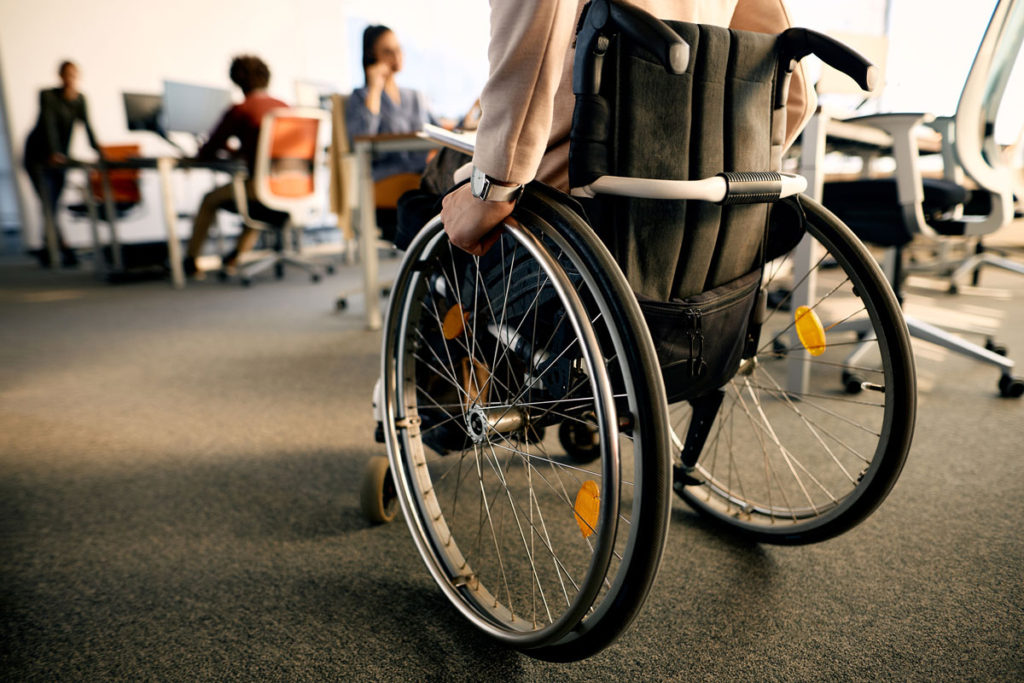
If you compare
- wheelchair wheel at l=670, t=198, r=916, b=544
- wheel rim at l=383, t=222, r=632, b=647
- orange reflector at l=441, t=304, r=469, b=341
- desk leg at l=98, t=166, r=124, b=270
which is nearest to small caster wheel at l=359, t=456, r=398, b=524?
wheel rim at l=383, t=222, r=632, b=647

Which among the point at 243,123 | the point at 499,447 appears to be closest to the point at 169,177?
the point at 243,123

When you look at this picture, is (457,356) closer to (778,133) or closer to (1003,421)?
(778,133)

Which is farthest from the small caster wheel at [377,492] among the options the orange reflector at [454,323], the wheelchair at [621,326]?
the orange reflector at [454,323]

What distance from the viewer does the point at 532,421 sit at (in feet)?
2.67

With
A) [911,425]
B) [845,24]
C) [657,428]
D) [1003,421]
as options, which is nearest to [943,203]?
[1003,421]

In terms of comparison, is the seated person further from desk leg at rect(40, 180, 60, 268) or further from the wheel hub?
the wheel hub

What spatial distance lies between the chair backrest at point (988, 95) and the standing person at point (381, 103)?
5.97 ft

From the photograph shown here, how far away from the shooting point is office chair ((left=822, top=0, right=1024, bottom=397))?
1458mm

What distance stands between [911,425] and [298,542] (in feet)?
3.14

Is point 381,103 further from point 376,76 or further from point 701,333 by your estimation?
point 701,333

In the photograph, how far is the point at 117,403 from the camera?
180 cm

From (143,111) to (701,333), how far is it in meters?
5.11

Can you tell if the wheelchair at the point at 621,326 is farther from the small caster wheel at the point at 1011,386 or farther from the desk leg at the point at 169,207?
the desk leg at the point at 169,207

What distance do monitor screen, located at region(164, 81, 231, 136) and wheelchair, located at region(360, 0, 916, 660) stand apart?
4.04 meters
